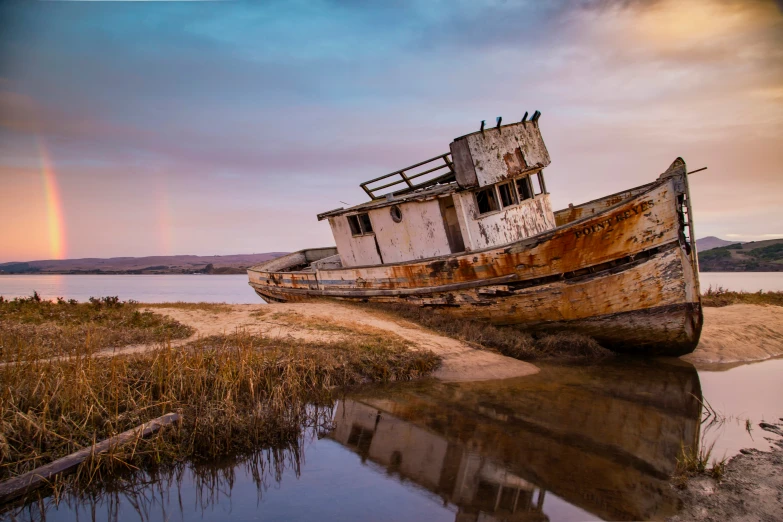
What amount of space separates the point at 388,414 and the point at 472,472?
5.98 feet

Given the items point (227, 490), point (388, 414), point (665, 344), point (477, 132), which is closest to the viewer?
point (227, 490)

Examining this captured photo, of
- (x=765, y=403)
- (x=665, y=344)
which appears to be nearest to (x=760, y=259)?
(x=665, y=344)

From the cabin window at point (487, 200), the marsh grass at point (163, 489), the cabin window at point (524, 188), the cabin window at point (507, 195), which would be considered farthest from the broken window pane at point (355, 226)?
the marsh grass at point (163, 489)

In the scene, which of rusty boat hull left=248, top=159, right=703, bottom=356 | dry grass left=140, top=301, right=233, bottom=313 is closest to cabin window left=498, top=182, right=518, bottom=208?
rusty boat hull left=248, top=159, right=703, bottom=356

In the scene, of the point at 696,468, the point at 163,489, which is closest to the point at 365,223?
the point at 163,489

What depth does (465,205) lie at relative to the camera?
1127 centimetres

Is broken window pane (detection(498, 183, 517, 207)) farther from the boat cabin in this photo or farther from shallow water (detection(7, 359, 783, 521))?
shallow water (detection(7, 359, 783, 521))

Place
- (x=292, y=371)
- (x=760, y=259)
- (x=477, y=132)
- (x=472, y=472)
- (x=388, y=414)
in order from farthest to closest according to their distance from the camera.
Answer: (x=760, y=259) < (x=477, y=132) < (x=292, y=371) < (x=388, y=414) < (x=472, y=472)

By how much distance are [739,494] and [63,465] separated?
18.1ft

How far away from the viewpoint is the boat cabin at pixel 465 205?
11.2 m

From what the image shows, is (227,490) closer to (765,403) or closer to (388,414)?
(388,414)

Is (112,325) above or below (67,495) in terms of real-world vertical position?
above

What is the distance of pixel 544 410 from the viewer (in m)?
6.11

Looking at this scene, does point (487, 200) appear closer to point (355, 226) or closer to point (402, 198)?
point (402, 198)
